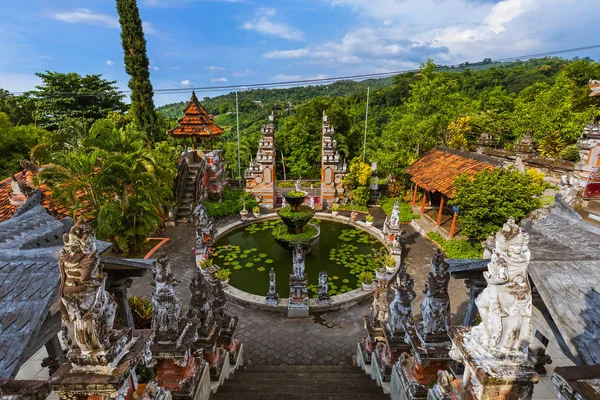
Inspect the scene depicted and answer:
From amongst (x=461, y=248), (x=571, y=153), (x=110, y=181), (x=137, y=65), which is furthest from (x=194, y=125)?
(x=571, y=153)

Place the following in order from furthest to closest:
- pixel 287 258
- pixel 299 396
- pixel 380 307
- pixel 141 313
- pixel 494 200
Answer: pixel 287 258 < pixel 494 200 < pixel 141 313 < pixel 380 307 < pixel 299 396

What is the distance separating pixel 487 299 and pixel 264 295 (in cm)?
961

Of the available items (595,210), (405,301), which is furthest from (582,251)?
(595,210)

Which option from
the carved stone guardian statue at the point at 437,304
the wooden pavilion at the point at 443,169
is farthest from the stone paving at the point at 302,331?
the wooden pavilion at the point at 443,169

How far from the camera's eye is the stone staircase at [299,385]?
5.52 metres

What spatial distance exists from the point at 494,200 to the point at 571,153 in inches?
642

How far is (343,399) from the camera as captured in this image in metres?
5.39

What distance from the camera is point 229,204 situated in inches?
794

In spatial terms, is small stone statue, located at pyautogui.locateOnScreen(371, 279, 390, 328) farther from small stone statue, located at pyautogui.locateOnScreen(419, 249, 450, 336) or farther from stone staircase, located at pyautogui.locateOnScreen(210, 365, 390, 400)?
small stone statue, located at pyautogui.locateOnScreen(419, 249, 450, 336)

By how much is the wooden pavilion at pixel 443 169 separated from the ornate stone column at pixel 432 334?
1113 cm

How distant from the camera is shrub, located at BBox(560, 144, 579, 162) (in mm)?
21672

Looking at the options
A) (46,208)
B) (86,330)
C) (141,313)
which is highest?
(86,330)

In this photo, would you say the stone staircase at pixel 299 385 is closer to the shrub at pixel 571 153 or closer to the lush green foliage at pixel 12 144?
the lush green foliage at pixel 12 144

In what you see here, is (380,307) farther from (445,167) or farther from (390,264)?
(445,167)
